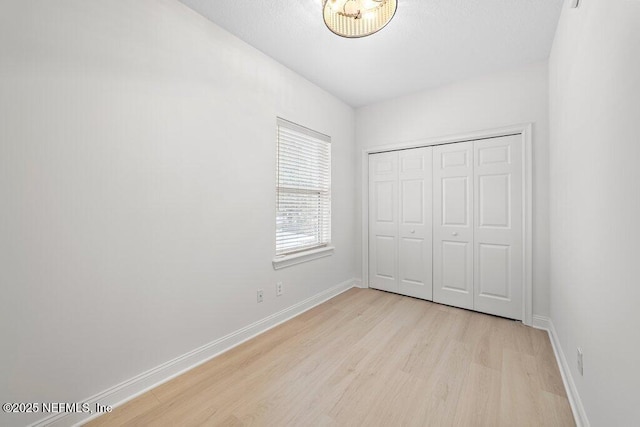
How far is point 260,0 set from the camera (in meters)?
1.88

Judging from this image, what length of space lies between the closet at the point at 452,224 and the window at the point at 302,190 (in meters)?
0.76

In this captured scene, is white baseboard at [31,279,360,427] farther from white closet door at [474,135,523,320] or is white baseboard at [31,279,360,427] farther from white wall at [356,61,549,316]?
white wall at [356,61,549,316]

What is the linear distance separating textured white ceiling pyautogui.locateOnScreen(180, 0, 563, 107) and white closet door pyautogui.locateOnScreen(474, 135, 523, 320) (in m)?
0.83

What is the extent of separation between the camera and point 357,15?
70.7 inches

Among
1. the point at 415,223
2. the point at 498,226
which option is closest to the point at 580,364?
the point at 498,226

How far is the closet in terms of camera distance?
2758mm

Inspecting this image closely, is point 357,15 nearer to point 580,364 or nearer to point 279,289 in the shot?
point 279,289

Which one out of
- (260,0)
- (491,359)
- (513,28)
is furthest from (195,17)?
(491,359)

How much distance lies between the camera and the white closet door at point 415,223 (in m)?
3.26

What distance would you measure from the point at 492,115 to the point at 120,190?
3359mm

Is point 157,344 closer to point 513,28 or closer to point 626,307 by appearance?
point 626,307

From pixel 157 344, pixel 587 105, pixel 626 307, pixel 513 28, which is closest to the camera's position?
pixel 626 307

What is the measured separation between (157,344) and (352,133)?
3.23 m

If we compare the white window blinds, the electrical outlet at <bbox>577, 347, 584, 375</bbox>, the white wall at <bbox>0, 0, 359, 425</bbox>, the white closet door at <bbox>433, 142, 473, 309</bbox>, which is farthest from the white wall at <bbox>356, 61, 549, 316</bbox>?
the white wall at <bbox>0, 0, 359, 425</bbox>
